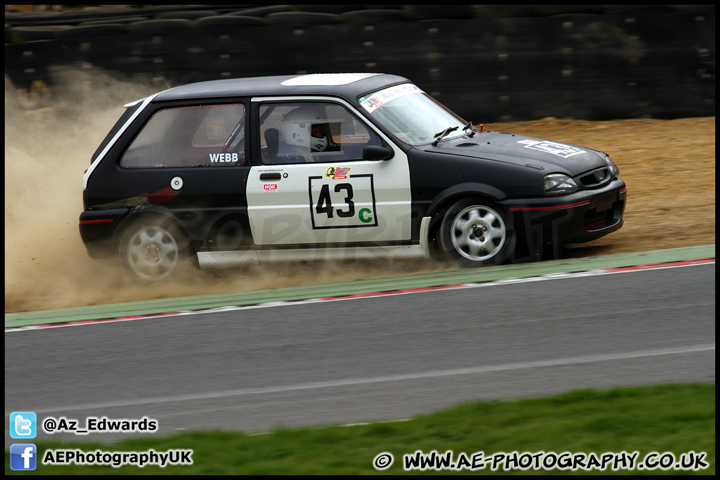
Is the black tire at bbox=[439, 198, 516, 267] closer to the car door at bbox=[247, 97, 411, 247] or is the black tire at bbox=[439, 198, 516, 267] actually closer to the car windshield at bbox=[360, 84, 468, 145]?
the car door at bbox=[247, 97, 411, 247]

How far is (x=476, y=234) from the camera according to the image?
7.56 metres

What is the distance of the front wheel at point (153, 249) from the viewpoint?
8117 mm

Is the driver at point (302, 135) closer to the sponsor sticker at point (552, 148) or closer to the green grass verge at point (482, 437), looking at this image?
the sponsor sticker at point (552, 148)

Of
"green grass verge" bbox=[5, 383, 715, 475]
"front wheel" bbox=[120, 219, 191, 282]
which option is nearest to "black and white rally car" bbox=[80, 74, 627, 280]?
"front wheel" bbox=[120, 219, 191, 282]

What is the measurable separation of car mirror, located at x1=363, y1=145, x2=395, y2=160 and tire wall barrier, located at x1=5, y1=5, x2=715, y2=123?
6724 mm

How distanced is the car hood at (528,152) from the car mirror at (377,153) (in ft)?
1.20

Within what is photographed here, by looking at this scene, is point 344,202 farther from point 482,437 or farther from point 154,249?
point 482,437

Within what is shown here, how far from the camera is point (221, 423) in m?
4.73

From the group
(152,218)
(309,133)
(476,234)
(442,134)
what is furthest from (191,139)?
(476,234)

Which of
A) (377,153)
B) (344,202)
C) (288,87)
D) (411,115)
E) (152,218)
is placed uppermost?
(288,87)

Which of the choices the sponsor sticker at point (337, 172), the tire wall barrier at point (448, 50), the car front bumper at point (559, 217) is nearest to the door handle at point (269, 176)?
the sponsor sticker at point (337, 172)

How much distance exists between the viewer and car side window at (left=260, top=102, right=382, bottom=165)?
7.71m

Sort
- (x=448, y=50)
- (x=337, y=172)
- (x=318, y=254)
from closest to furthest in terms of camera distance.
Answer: (x=337, y=172) → (x=318, y=254) → (x=448, y=50)

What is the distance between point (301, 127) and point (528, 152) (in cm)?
194
